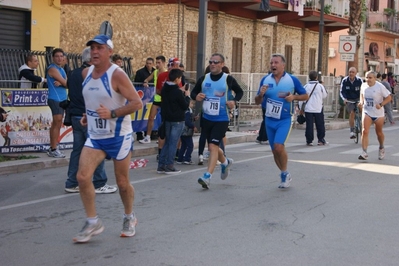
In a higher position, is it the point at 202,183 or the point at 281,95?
the point at 281,95

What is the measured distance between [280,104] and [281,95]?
13cm

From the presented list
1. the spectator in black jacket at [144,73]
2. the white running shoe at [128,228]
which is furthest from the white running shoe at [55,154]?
the white running shoe at [128,228]

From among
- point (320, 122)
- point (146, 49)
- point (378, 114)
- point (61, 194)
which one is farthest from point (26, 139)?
point (146, 49)

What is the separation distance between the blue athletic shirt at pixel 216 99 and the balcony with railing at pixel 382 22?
126 feet

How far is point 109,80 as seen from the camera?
274 inches

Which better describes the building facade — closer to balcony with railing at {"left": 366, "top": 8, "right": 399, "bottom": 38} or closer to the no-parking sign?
balcony with railing at {"left": 366, "top": 8, "right": 399, "bottom": 38}

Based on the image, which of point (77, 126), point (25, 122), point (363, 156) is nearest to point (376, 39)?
point (363, 156)

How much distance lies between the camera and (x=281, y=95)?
10547mm

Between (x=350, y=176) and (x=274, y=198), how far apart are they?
2666 millimetres

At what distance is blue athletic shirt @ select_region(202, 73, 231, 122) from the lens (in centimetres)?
1059

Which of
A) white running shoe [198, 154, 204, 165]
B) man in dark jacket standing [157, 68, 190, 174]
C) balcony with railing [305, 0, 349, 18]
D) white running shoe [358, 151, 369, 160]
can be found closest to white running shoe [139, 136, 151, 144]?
white running shoe [198, 154, 204, 165]

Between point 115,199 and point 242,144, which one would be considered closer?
point 115,199

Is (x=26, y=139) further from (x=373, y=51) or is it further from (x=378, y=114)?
(x=373, y=51)

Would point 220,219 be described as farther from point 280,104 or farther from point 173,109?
point 173,109
